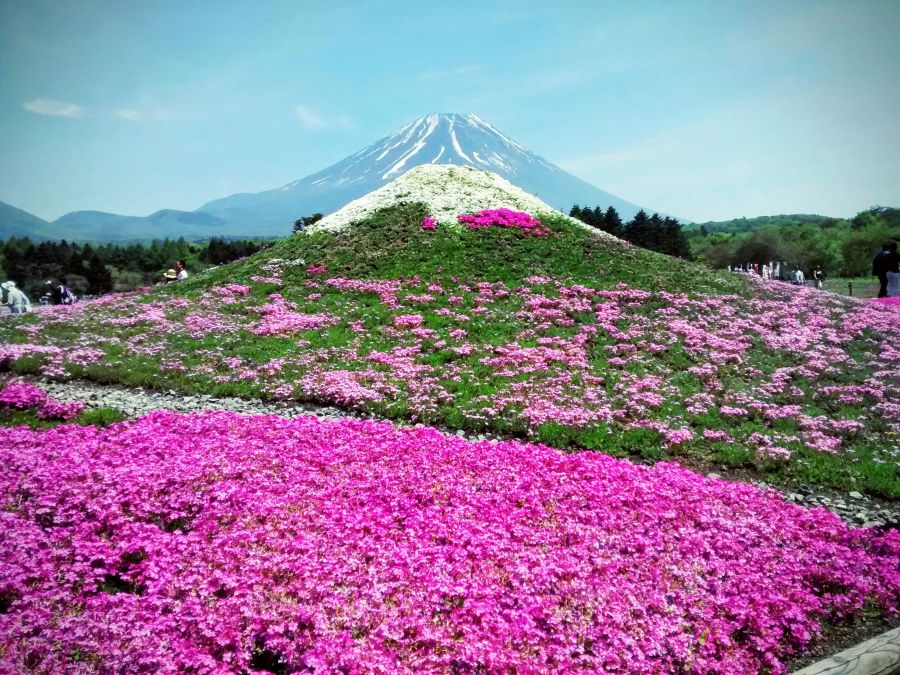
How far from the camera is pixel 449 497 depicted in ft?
31.3

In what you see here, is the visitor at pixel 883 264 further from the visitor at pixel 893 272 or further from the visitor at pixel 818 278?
the visitor at pixel 818 278

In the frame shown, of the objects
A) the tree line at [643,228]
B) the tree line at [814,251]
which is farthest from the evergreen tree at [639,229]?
the tree line at [814,251]

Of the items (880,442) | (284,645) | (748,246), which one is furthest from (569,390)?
(748,246)

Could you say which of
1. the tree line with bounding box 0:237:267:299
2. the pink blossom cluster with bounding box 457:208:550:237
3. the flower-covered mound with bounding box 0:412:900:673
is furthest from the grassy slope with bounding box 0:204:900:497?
the tree line with bounding box 0:237:267:299

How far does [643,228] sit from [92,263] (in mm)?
97591

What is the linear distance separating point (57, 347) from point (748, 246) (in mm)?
107022

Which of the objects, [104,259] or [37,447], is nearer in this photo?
[37,447]

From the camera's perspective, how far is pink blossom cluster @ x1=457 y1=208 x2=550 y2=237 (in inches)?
1540

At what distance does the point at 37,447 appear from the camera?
1094 cm

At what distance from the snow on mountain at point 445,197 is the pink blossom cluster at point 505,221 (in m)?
1.39

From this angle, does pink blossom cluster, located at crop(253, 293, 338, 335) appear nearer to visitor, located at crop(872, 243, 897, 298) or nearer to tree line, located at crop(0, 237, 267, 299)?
visitor, located at crop(872, 243, 897, 298)

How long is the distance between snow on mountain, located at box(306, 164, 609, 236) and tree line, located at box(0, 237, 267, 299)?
3942 centimetres

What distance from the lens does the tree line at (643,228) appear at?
246 feet

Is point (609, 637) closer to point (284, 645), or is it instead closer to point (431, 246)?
point (284, 645)
